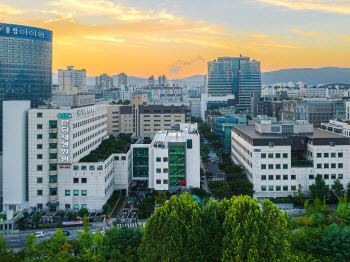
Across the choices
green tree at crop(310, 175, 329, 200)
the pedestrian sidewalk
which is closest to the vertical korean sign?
the pedestrian sidewalk

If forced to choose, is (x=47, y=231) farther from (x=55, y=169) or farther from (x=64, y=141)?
(x=64, y=141)

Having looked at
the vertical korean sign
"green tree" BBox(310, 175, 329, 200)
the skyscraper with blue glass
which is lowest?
"green tree" BBox(310, 175, 329, 200)

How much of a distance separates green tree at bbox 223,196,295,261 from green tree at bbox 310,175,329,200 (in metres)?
29.3

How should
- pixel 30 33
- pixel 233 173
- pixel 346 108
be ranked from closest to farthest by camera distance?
pixel 233 173, pixel 30 33, pixel 346 108

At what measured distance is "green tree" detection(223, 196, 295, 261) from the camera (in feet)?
92.1

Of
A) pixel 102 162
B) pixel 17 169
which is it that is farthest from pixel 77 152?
pixel 17 169

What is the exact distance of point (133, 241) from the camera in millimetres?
34281

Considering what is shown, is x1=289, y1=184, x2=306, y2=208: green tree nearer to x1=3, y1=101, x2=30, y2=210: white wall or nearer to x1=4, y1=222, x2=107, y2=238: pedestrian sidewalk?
x1=4, y1=222, x2=107, y2=238: pedestrian sidewalk

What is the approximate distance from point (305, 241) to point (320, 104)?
92.1 metres

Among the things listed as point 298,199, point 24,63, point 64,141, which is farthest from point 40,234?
point 24,63

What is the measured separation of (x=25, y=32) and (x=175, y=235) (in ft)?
Result: 309

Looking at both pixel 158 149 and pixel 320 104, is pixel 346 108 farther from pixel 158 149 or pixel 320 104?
pixel 158 149

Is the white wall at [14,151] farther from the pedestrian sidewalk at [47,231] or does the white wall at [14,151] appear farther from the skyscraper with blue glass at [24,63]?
the skyscraper with blue glass at [24,63]

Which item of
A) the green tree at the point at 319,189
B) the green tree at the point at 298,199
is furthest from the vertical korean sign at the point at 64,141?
the green tree at the point at 319,189
